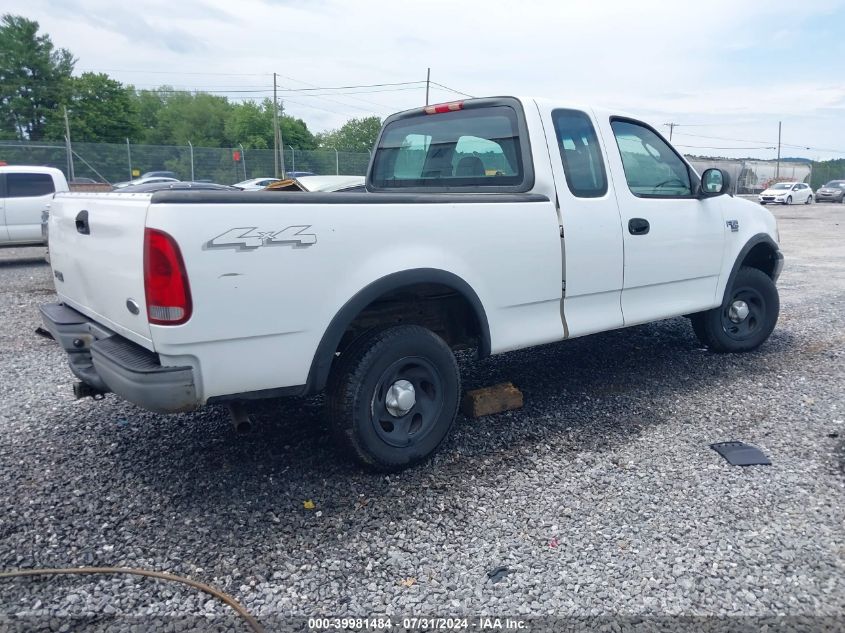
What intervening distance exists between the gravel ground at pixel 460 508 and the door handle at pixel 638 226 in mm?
1201

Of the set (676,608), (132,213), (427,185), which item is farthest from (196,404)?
(427,185)

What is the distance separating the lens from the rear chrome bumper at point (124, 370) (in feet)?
9.76

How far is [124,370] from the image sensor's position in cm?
305

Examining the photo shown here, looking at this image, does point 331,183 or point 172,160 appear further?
point 172,160

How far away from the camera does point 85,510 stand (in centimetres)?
335

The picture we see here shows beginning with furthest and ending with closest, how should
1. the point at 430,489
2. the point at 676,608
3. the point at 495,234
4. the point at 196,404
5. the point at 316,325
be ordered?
the point at 495,234
the point at 430,489
the point at 316,325
the point at 196,404
the point at 676,608

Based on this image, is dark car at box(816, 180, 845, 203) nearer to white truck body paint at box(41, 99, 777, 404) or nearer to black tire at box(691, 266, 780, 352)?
black tire at box(691, 266, 780, 352)

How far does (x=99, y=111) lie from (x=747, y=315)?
6095 cm

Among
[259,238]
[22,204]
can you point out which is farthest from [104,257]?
[22,204]

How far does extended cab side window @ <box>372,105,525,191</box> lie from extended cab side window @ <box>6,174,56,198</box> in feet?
34.3

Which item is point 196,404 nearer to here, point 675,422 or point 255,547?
point 255,547

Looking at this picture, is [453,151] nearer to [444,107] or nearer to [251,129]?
[444,107]

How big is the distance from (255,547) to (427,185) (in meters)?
2.90

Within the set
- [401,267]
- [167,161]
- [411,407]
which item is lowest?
[411,407]
